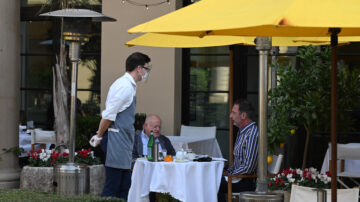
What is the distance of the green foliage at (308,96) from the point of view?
7125 mm

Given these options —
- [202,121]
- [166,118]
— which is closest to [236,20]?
[166,118]

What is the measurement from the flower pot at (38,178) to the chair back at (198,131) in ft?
8.26

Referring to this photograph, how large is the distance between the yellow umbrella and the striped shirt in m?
2.25

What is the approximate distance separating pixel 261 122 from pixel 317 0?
983 mm

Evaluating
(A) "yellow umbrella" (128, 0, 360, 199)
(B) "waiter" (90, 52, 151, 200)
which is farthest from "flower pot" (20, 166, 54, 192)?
(A) "yellow umbrella" (128, 0, 360, 199)

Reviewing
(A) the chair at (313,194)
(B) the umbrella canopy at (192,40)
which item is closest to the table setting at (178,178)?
(B) the umbrella canopy at (192,40)

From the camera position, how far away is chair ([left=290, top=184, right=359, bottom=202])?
5.44 metres

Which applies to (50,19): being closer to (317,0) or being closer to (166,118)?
(166,118)

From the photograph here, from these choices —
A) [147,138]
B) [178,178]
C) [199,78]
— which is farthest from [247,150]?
[199,78]

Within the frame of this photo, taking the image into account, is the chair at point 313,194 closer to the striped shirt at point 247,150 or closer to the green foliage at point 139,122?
the striped shirt at point 247,150

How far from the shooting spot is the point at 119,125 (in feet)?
23.0

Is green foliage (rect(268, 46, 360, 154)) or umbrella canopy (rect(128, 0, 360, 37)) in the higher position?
umbrella canopy (rect(128, 0, 360, 37))

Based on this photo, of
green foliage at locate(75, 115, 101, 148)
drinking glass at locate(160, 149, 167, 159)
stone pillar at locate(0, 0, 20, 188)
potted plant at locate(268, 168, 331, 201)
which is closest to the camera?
potted plant at locate(268, 168, 331, 201)

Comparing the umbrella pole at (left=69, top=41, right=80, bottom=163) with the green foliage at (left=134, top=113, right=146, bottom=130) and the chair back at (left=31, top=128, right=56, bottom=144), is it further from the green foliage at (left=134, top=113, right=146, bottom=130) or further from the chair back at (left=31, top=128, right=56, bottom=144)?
the chair back at (left=31, top=128, right=56, bottom=144)
